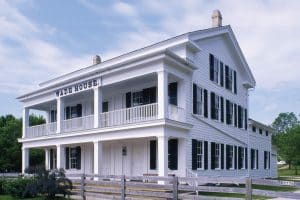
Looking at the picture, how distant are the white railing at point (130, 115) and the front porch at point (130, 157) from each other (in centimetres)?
123

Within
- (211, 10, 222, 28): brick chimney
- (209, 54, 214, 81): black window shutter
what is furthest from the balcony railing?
(211, 10, 222, 28): brick chimney

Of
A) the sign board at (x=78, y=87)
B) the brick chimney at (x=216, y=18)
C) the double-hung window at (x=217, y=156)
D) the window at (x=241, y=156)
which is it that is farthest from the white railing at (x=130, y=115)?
the window at (x=241, y=156)

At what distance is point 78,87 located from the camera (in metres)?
23.3

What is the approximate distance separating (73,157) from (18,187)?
920cm

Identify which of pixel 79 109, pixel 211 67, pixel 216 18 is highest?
pixel 216 18

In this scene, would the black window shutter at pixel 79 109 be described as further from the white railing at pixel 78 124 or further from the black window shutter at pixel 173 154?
the black window shutter at pixel 173 154

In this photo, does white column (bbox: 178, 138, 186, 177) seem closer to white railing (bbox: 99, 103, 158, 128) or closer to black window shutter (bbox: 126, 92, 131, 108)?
white railing (bbox: 99, 103, 158, 128)

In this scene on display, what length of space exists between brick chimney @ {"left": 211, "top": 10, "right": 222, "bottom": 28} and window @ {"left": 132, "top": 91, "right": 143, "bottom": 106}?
25.5 feet

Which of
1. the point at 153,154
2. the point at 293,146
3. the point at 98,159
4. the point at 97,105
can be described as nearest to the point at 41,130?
the point at 98,159

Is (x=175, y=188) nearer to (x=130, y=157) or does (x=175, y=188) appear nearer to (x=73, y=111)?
(x=130, y=157)

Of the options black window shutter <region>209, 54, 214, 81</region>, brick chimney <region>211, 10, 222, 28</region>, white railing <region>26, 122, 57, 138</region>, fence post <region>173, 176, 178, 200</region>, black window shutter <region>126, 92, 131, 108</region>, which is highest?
brick chimney <region>211, 10, 222, 28</region>

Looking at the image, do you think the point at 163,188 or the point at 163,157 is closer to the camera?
the point at 163,188

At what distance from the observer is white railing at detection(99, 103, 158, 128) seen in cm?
1986

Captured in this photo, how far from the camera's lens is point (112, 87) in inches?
925
